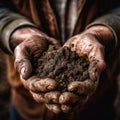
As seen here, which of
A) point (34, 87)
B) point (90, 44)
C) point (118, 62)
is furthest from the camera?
point (118, 62)


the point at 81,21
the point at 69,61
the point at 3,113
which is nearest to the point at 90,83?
the point at 69,61

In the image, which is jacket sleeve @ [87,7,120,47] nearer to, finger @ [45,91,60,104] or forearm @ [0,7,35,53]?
forearm @ [0,7,35,53]

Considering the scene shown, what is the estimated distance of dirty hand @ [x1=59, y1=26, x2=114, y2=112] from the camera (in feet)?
4.50

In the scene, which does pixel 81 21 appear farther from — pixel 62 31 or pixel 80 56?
pixel 80 56

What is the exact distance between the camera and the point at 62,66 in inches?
60.9

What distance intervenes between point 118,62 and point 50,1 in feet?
1.58

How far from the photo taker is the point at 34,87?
1.41 meters

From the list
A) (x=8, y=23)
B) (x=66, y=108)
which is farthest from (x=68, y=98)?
(x=8, y=23)

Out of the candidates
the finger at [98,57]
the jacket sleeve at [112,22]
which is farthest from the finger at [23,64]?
the jacket sleeve at [112,22]

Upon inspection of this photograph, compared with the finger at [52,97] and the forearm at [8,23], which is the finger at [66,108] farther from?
the forearm at [8,23]

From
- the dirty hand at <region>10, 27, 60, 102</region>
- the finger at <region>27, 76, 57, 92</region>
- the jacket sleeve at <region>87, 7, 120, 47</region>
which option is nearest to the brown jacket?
the jacket sleeve at <region>87, 7, 120, 47</region>

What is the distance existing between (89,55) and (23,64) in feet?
0.85

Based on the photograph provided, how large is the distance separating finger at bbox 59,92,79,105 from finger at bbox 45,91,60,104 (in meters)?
0.01

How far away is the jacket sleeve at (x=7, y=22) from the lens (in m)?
1.72
